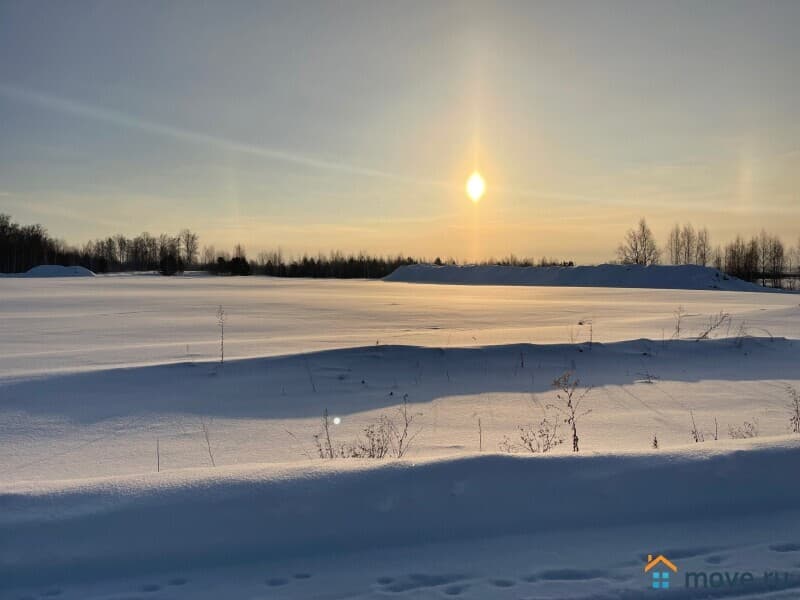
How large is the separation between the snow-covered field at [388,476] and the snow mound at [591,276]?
32.0m

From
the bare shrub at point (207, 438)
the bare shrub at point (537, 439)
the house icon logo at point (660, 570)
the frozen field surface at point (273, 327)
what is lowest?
the bare shrub at point (537, 439)

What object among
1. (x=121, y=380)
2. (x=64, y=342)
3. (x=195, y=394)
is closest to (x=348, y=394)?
(x=195, y=394)

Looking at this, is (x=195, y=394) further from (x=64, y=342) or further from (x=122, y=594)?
(x=64, y=342)

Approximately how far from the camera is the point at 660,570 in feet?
8.47

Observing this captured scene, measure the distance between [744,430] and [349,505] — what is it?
428 centimetres

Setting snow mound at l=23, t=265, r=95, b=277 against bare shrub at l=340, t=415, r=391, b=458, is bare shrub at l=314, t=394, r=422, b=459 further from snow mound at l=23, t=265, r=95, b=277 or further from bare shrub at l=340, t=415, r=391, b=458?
snow mound at l=23, t=265, r=95, b=277

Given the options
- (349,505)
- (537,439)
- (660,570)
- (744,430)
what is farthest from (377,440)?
(744,430)

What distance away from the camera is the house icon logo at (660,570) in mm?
2480

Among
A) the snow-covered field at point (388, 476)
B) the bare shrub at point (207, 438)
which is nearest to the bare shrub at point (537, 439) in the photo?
the snow-covered field at point (388, 476)

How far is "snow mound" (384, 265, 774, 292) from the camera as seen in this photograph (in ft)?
125

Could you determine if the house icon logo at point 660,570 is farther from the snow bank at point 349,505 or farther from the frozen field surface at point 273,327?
the frozen field surface at point 273,327

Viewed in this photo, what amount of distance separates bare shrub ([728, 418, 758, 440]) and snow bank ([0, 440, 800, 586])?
159cm

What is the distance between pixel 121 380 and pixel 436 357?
4.39m

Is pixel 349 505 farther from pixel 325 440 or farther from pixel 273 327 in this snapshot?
pixel 273 327
